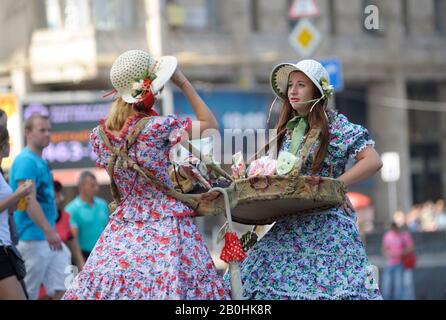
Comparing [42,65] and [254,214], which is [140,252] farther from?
[42,65]

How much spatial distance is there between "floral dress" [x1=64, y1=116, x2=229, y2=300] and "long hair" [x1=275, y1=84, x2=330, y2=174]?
779 millimetres

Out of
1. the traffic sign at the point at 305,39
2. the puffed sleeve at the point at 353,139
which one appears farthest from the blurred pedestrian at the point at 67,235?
the traffic sign at the point at 305,39

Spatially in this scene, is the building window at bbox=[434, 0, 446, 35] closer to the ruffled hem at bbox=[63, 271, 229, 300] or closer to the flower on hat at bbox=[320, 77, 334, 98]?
the flower on hat at bbox=[320, 77, 334, 98]

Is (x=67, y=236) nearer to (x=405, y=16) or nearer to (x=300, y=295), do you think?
(x=300, y=295)

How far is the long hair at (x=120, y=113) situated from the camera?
6438 millimetres

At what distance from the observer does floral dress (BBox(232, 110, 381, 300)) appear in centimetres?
652

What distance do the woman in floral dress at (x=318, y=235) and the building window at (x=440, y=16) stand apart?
108 ft

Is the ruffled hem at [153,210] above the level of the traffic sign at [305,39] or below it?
above

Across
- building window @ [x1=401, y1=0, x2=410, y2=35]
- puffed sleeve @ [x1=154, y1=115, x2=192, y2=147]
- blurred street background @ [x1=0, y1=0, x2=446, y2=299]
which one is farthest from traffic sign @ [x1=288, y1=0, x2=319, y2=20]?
building window @ [x1=401, y1=0, x2=410, y2=35]

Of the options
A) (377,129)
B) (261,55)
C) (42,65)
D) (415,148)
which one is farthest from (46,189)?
(415,148)

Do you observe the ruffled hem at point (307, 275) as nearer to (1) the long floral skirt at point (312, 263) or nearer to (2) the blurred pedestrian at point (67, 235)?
(1) the long floral skirt at point (312, 263)

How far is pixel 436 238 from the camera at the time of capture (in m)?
29.4
